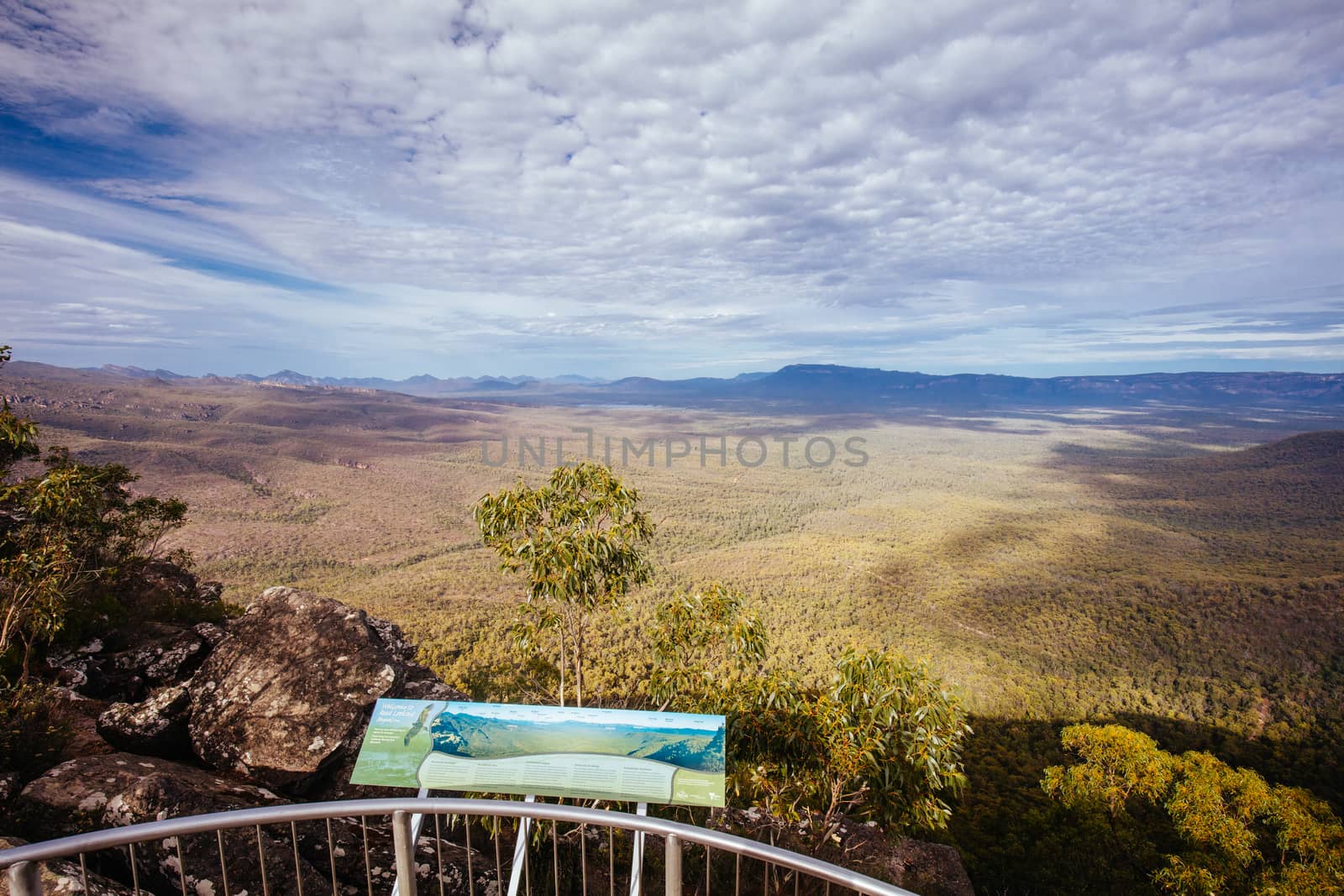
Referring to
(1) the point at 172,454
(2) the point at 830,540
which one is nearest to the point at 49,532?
(2) the point at 830,540

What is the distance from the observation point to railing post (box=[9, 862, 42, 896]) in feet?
7.83

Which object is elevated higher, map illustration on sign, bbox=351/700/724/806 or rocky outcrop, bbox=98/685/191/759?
map illustration on sign, bbox=351/700/724/806

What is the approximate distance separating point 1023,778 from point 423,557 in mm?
60402

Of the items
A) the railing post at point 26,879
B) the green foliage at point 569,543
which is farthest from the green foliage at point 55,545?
the railing post at point 26,879

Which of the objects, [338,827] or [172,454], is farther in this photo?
[172,454]

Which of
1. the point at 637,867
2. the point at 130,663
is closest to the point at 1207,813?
the point at 637,867

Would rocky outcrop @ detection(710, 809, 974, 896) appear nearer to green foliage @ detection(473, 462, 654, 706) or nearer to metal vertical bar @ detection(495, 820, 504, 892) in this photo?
metal vertical bar @ detection(495, 820, 504, 892)

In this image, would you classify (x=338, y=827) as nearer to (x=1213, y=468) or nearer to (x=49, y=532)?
(x=49, y=532)

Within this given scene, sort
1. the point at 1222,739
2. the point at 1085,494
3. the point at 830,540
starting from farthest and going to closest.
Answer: the point at 1085,494
the point at 830,540
the point at 1222,739

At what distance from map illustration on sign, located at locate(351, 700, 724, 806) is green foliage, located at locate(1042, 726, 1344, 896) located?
24.3 m

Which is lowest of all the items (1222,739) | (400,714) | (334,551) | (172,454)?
(1222,739)

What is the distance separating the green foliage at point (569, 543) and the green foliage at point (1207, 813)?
23.2 m

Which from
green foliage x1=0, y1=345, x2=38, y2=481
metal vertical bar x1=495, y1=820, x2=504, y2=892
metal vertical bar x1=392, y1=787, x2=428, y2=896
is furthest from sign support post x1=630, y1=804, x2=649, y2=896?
green foliage x1=0, y1=345, x2=38, y2=481

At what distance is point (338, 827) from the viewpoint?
6645 millimetres
